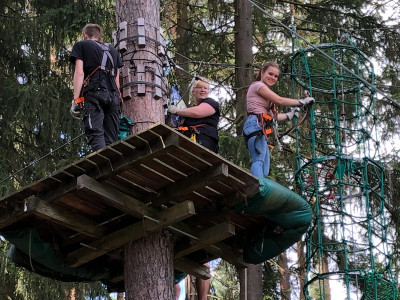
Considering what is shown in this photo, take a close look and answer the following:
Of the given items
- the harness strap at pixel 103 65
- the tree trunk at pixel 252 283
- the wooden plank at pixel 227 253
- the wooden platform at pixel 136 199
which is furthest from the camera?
the tree trunk at pixel 252 283

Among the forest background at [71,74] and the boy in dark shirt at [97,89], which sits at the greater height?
the forest background at [71,74]

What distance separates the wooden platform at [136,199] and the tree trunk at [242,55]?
415 cm

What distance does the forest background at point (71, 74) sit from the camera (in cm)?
1147

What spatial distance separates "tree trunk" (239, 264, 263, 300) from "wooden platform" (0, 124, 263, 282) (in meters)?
2.91

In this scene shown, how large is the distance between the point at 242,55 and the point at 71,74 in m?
2.37

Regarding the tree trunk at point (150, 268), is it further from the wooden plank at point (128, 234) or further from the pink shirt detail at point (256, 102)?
the pink shirt detail at point (256, 102)

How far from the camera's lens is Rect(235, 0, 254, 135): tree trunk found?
→ 464 inches

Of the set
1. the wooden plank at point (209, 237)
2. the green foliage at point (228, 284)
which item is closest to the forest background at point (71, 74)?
the green foliage at point (228, 284)

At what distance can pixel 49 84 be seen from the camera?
11648mm

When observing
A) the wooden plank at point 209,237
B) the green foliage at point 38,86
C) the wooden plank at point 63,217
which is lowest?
the wooden plank at point 209,237

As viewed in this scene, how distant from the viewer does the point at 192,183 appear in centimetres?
682

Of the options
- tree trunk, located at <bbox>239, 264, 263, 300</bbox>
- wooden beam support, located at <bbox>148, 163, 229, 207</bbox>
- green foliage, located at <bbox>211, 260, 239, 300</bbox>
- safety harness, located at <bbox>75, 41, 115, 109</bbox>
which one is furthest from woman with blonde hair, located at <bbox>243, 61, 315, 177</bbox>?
green foliage, located at <bbox>211, 260, 239, 300</bbox>

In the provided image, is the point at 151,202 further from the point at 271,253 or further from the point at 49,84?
the point at 49,84

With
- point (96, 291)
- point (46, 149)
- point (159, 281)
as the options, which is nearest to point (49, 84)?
point (46, 149)
